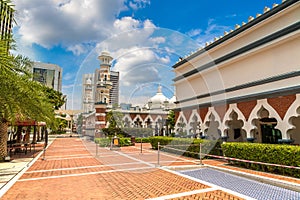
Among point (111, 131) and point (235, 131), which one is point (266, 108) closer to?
point (235, 131)

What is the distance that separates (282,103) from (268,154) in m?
2.72

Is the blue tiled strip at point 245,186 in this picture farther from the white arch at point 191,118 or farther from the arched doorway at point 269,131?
the white arch at point 191,118

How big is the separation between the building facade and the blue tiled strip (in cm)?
349

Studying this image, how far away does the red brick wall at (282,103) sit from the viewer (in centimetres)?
1011

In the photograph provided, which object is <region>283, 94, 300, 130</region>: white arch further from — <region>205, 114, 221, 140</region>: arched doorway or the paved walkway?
<region>205, 114, 221, 140</region>: arched doorway

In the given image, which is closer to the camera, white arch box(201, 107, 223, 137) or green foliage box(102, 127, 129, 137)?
white arch box(201, 107, 223, 137)

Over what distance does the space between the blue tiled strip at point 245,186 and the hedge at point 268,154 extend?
1.65 m

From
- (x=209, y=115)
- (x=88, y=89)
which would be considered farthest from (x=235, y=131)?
(x=88, y=89)

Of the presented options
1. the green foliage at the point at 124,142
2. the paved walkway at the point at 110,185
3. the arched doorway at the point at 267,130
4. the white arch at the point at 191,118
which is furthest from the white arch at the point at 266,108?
the green foliage at the point at 124,142

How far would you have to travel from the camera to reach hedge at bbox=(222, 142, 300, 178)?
337 inches

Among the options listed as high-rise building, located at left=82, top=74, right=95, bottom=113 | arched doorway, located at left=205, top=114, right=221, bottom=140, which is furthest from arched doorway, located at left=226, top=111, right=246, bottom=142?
high-rise building, located at left=82, top=74, right=95, bottom=113

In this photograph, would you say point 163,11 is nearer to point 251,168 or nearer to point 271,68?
point 271,68

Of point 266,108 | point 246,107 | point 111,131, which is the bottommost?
point 111,131

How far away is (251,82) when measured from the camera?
1296 centimetres
